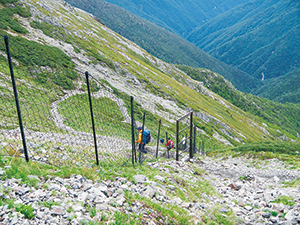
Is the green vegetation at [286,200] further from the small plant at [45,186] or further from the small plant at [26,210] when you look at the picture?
the small plant at [26,210]

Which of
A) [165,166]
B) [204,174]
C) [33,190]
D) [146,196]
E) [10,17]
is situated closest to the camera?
[33,190]

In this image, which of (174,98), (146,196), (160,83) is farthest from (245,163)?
(160,83)

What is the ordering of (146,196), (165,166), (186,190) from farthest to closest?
1. (165,166)
2. (186,190)
3. (146,196)

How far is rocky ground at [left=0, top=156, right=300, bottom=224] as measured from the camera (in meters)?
5.20

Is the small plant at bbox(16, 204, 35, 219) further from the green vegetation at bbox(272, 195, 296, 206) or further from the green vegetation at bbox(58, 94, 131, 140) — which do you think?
the green vegetation at bbox(58, 94, 131, 140)

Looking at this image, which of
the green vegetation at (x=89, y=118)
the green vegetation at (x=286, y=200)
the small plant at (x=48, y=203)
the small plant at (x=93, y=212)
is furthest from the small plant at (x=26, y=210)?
the green vegetation at (x=89, y=118)

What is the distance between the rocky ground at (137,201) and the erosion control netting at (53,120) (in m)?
2.54

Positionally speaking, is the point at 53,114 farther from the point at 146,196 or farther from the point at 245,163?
the point at 245,163

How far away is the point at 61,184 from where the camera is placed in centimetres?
663

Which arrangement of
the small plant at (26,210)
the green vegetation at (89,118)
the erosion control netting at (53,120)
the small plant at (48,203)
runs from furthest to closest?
the green vegetation at (89,118) < the erosion control netting at (53,120) < the small plant at (48,203) < the small plant at (26,210)

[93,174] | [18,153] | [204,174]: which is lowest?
[204,174]

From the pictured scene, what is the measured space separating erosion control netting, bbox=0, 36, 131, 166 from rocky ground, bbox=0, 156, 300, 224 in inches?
100

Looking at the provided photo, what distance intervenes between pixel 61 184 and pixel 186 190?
626 centimetres

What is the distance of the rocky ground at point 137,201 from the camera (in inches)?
205
